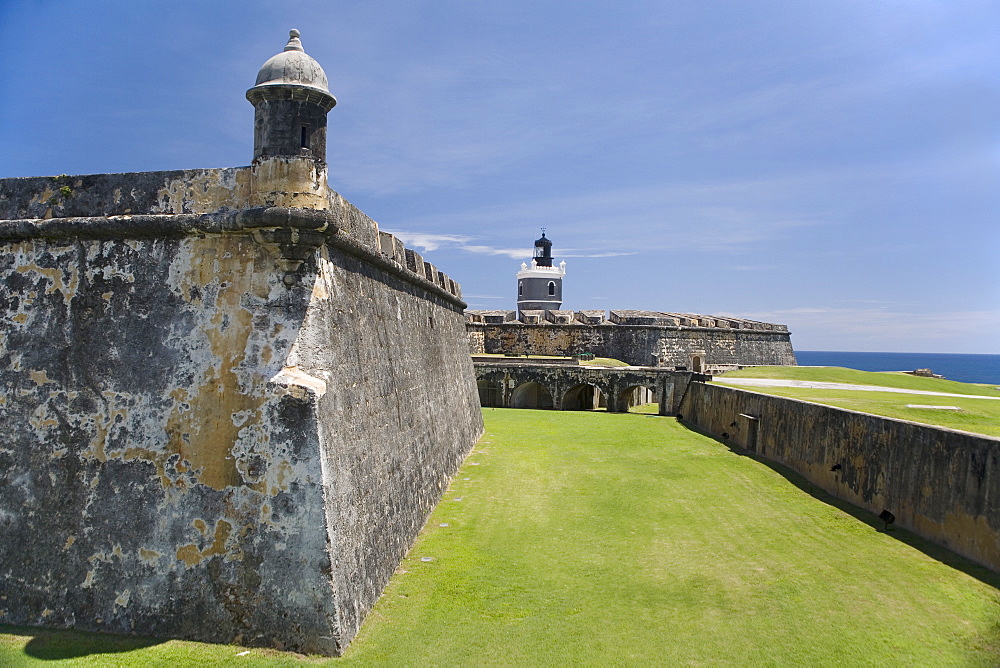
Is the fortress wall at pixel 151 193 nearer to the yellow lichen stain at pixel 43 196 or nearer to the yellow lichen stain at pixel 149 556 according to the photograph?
the yellow lichen stain at pixel 43 196

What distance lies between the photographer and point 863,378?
72.7ft

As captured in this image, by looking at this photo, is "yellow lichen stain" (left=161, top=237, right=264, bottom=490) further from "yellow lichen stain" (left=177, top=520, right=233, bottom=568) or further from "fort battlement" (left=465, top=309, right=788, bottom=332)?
"fort battlement" (left=465, top=309, right=788, bottom=332)

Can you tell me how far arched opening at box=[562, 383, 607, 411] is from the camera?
2522 centimetres

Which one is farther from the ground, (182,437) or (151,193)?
(151,193)

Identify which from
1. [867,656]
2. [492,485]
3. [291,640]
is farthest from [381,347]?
[867,656]

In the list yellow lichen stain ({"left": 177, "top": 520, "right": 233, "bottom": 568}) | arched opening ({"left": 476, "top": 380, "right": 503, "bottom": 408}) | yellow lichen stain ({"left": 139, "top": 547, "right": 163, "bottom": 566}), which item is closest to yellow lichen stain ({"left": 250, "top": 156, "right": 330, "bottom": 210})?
yellow lichen stain ({"left": 177, "top": 520, "right": 233, "bottom": 568})

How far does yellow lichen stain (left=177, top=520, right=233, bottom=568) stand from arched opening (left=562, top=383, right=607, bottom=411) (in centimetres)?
2039

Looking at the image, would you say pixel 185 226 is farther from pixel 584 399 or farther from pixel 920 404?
pixel 584 399

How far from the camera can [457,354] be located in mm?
13773

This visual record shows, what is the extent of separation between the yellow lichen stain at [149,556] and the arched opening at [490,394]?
1833 centimetres

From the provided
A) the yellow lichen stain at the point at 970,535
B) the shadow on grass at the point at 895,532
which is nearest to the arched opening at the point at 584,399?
the shadow on grass at the point at 895,532

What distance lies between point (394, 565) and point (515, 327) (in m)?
22.9

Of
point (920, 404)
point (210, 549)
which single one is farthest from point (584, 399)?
A: point (210, 549)

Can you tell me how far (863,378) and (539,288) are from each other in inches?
803
